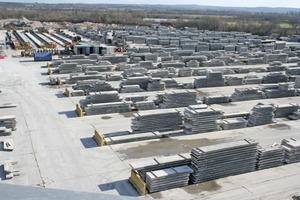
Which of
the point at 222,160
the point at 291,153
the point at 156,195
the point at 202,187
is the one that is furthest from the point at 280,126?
the point at 156,195

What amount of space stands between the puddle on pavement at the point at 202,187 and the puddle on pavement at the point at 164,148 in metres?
3.03

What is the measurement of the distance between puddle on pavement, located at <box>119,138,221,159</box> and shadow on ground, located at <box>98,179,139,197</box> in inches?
90.3

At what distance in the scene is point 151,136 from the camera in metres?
17.5

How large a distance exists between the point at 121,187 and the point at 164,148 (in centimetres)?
415

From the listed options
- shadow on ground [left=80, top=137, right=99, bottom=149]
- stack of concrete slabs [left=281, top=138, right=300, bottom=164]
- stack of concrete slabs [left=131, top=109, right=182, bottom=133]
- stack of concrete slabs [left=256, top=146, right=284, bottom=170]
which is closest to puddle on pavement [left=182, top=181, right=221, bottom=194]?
stack of concrete slabs [left=256, top=146, right=284, bottom=170]

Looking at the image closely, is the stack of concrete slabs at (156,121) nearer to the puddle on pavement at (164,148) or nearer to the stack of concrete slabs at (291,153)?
the puddle on pavement at (164,148)

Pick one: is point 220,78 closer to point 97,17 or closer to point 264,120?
point 264,120

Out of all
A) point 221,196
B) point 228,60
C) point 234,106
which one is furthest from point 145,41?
point 221,196

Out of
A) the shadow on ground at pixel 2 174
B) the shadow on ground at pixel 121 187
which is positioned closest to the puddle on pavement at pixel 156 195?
the shadow on ground at pixel 121 187

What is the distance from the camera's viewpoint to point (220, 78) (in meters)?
29.3

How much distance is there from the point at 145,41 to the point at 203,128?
40.9 meters

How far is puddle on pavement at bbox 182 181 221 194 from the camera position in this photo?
12.8 meters

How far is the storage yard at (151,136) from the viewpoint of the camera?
1309 cm

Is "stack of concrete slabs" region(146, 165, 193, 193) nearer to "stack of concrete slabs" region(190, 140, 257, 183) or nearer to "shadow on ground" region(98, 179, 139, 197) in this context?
"stack of concrete slabs" region(190, 140, 257, 183)
